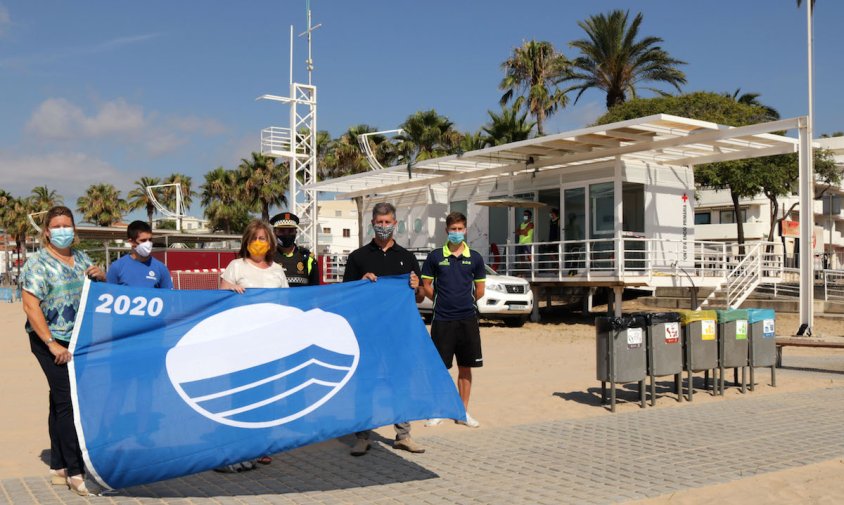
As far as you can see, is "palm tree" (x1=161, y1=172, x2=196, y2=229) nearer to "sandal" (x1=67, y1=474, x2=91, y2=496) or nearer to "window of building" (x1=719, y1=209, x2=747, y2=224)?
"window of building" (x1=719, y1=209, x2=747, y2=224)

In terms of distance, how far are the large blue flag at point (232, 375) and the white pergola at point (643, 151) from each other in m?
13.1

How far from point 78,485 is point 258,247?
2029 millimetres

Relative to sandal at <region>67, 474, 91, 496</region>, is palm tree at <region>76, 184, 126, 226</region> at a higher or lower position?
higher

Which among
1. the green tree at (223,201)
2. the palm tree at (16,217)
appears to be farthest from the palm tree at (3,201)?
the green tree at (223,201)

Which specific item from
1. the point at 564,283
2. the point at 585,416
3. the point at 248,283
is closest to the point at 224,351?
the point at 248,283

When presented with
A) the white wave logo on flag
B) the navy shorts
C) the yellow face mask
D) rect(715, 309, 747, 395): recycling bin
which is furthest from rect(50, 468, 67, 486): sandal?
rect(715, 309, 747, 395): recycling bin

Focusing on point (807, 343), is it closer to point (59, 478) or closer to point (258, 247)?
point (258, 247)

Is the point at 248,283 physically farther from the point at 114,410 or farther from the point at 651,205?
the point at 651,205

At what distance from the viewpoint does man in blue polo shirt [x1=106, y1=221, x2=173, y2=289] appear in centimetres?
652

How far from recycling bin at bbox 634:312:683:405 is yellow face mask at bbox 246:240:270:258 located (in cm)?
467

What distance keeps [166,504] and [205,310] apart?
128 cm

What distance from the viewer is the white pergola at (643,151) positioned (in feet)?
58.3

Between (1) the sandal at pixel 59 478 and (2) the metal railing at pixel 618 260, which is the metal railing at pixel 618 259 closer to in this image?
(2) the metal railing at pixel 618 260

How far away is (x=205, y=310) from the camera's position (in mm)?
5680
